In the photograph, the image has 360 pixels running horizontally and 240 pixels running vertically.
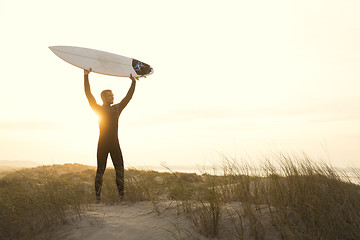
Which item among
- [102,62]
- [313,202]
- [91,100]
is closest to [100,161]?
[91,100]

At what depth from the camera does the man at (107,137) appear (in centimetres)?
526

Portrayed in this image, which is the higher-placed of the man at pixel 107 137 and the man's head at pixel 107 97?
the man's head at pixel 107 97

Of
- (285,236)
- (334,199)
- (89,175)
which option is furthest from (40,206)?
(89,175)

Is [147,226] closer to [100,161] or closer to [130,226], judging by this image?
[130,226]

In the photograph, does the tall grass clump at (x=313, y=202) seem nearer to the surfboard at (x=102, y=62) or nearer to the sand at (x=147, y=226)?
the sand at (x=147, y=226)

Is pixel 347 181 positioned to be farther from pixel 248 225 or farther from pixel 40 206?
pixel 40 206

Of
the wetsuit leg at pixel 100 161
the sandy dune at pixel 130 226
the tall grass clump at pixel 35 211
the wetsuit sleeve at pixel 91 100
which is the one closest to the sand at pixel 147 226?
the sandy dune at pixel 130 226

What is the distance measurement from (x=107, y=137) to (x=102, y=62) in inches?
91.6

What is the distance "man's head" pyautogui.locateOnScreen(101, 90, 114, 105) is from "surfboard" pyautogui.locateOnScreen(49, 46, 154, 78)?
1.07 metres

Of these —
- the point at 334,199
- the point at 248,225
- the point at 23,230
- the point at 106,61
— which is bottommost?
the point at 23,230

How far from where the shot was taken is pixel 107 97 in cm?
546

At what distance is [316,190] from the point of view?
3389mm

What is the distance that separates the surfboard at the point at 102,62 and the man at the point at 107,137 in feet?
3.82

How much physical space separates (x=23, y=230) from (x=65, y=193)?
3.20 ft
